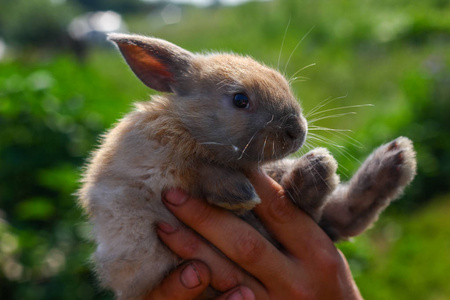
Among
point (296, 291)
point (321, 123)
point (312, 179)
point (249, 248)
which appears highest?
point (312, 179)

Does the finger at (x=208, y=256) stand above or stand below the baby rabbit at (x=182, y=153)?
below

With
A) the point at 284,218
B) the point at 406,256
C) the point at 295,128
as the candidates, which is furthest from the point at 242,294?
the point at 406,256

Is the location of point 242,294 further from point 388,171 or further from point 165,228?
point 388,171

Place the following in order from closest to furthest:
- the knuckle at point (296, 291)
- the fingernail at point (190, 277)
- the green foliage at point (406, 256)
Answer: the fingernail at point (190, 277) < the knuckle at point (296, 291) < the green foliage at point (406, 256)

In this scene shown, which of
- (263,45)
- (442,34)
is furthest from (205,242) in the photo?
(442,34)

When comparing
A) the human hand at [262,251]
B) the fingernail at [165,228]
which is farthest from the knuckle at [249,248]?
the fingernail at [165,228]

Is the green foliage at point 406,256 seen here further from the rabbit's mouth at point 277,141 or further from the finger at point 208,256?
the rabbit's mouth at point 277,141

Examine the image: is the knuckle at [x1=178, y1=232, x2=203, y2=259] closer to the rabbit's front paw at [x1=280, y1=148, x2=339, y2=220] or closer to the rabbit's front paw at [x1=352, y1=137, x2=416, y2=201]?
the rabbit's front paw at [x1=280, y1=148, x2=339, y2=220]

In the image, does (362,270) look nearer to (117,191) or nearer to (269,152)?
(269,152)
